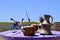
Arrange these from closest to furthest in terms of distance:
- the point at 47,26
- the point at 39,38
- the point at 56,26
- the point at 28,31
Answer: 1. the point at 39,38
2. the point at 28,31
3. the point at 47,26
4. the point at 56,26

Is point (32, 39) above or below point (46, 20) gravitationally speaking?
below

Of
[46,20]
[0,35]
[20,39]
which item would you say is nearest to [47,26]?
[46,20]

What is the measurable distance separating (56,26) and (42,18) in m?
4.10

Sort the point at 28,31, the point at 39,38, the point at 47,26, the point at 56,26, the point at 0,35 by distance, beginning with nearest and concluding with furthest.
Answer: the point at 39,38
the point at 28,31
the point at 47,26
the point at 0,35
the point at 56,26

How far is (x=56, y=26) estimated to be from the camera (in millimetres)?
10414

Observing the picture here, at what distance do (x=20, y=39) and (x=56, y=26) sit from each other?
5.16m

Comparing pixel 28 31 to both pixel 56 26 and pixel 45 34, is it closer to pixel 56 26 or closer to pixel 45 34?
pixel 45 34

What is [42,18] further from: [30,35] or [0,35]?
[0,35]

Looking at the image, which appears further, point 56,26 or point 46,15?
point 56,26

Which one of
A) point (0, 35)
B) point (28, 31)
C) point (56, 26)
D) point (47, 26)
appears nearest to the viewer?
point (28, 31)

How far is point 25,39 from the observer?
546 cm

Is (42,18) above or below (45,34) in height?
above

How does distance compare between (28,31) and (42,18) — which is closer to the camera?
(28,31)

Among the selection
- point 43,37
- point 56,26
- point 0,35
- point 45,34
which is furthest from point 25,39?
point 56,26
